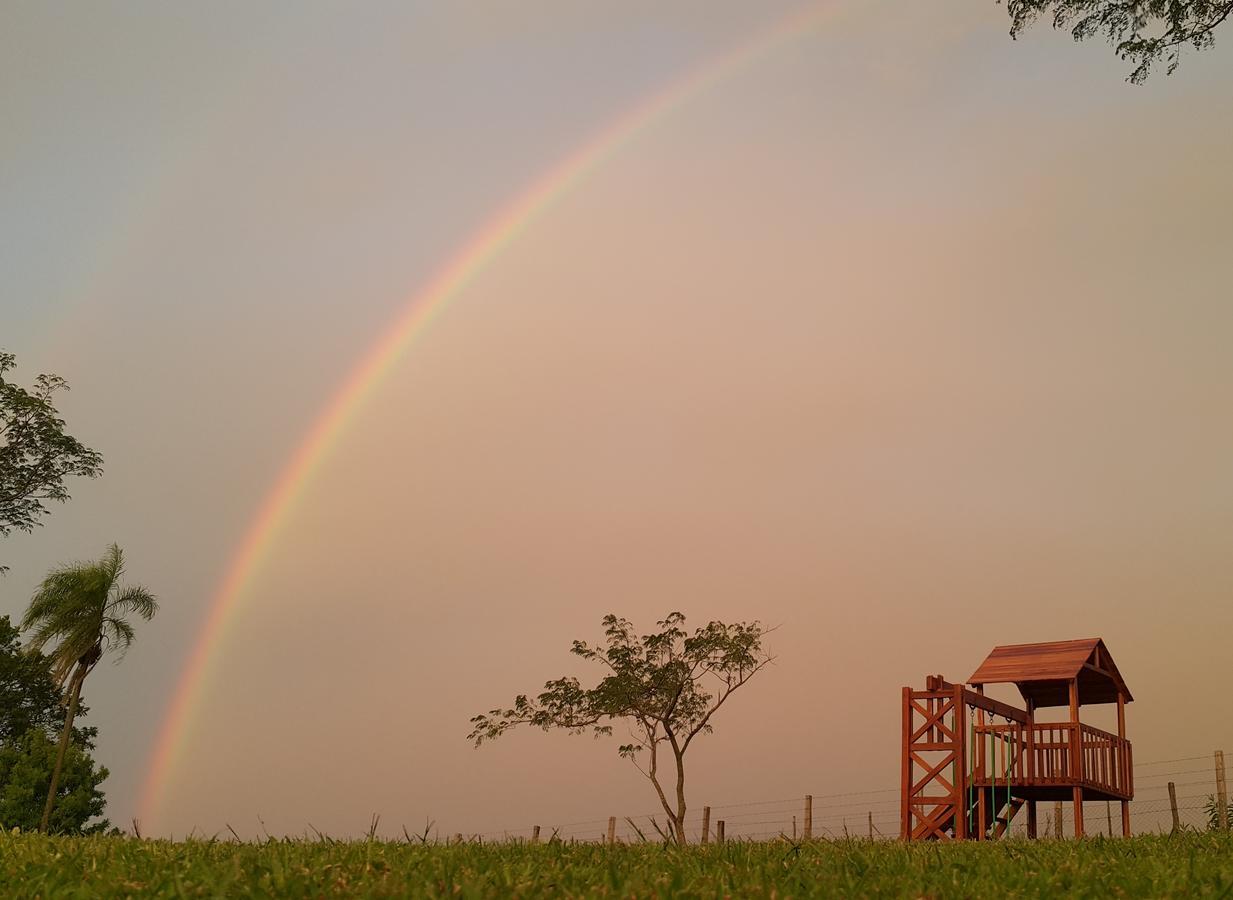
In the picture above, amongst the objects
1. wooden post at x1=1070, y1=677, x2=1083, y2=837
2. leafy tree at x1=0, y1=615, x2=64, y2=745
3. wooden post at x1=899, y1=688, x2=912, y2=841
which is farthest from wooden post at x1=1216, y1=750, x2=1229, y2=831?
leafy tree at x1=0, y1=615, x2=64, y2=745

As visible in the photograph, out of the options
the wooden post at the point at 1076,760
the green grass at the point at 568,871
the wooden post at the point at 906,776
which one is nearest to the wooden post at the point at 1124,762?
the wooden post at the point at 1076,760

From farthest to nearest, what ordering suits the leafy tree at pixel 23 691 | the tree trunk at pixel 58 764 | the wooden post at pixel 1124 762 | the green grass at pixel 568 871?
the leafy tree at pixel 23 691 < the tree trunk at pixel 58 764 < the wooden post at pixel 1124 762 < the green grass at pixel 568 871

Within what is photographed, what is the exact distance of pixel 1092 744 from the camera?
21.0 metres

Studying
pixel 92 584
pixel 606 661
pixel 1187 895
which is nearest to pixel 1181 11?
pixel 1187 895

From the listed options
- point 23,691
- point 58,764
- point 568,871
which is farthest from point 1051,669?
point 23,691

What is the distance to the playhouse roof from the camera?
21422 millimetres

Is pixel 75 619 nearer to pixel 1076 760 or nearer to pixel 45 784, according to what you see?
pixel 45 784

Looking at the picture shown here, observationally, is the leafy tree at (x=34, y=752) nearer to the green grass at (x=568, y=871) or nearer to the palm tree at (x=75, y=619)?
the palm tree at (x=75, y=619)

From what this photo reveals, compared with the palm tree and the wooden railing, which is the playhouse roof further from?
the palm tree

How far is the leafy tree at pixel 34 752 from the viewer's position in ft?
98.5

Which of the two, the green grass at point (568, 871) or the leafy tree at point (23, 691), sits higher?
the leafy tree at point (23, 691)

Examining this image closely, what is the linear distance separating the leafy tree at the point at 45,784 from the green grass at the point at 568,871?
1113 inches

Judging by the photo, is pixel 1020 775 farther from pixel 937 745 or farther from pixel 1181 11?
pixel 1181 11

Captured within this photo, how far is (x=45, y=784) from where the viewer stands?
3066cm
